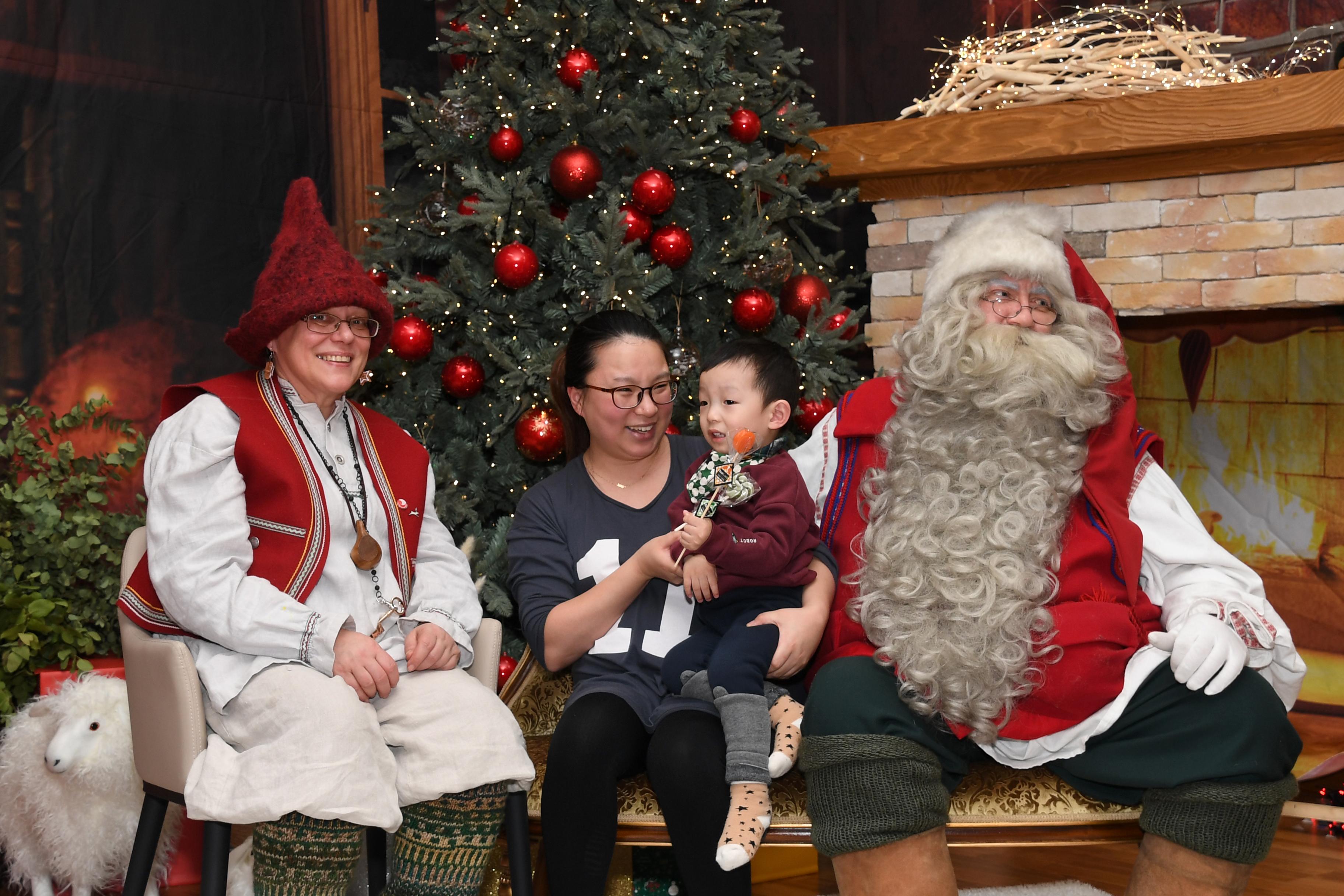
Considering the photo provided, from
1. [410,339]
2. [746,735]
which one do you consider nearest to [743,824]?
[746,735]

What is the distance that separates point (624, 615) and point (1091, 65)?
2.51 m

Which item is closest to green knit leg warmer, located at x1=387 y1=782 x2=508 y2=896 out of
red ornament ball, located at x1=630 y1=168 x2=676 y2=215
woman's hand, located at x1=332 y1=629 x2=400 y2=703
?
woman's hand, located at x1=332 y1=629 x2=400 y2=703

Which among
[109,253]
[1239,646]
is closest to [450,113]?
[109,253]

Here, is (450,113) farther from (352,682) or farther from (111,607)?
(352,682)

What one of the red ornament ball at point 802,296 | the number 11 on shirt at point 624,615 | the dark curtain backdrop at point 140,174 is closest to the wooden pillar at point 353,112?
the dark curtain backdrop at point 140,174

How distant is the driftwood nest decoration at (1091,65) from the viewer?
3783 mm

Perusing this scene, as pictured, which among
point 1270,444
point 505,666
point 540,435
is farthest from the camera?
point 1270,444

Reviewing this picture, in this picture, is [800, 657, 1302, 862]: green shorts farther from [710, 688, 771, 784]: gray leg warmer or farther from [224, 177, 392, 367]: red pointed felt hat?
[224, 177, 392, 367]: red pointed felt hat

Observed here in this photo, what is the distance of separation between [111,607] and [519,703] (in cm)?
127

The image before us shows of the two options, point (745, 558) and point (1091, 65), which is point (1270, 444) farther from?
point (745, 558)

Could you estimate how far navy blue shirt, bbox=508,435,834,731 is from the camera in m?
2.58

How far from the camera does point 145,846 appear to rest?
2432mm

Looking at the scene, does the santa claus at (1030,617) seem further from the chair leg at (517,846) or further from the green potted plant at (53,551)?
the green potted plant at (53,551)

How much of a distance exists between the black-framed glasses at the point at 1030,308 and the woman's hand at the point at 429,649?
1.40 meters
